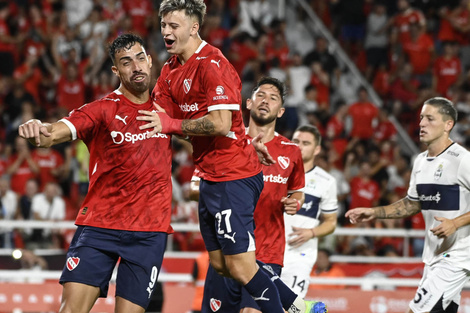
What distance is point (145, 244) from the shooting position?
6.05m

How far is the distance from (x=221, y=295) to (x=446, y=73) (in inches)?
455

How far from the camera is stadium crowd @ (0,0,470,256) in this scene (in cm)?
1365

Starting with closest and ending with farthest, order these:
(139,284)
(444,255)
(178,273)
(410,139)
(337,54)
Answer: (139,284) → (444,255) → (178,273) → (410,139) → (337,54)

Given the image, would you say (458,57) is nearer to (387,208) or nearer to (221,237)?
(387,208)

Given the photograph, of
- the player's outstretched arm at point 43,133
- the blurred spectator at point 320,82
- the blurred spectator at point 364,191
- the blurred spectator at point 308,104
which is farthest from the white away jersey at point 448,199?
the blurred spectator at point 320,82

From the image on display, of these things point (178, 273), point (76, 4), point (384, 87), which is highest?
point (76, 4)

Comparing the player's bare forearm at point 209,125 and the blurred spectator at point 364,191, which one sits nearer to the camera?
the player's bare forearm at point 209,125

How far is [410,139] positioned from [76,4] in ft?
26.7

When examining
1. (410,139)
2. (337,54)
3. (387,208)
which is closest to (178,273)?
(387,208)

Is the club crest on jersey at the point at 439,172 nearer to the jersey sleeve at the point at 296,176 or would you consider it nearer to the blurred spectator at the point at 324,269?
the jersey sleeve at the point at 296,176

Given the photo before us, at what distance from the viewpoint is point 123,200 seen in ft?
19.8

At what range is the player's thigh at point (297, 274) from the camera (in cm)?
816

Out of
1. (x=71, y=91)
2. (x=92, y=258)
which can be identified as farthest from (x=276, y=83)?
(x=71, y=91)

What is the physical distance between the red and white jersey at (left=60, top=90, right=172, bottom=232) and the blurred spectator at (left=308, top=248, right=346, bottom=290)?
5.40 meters
